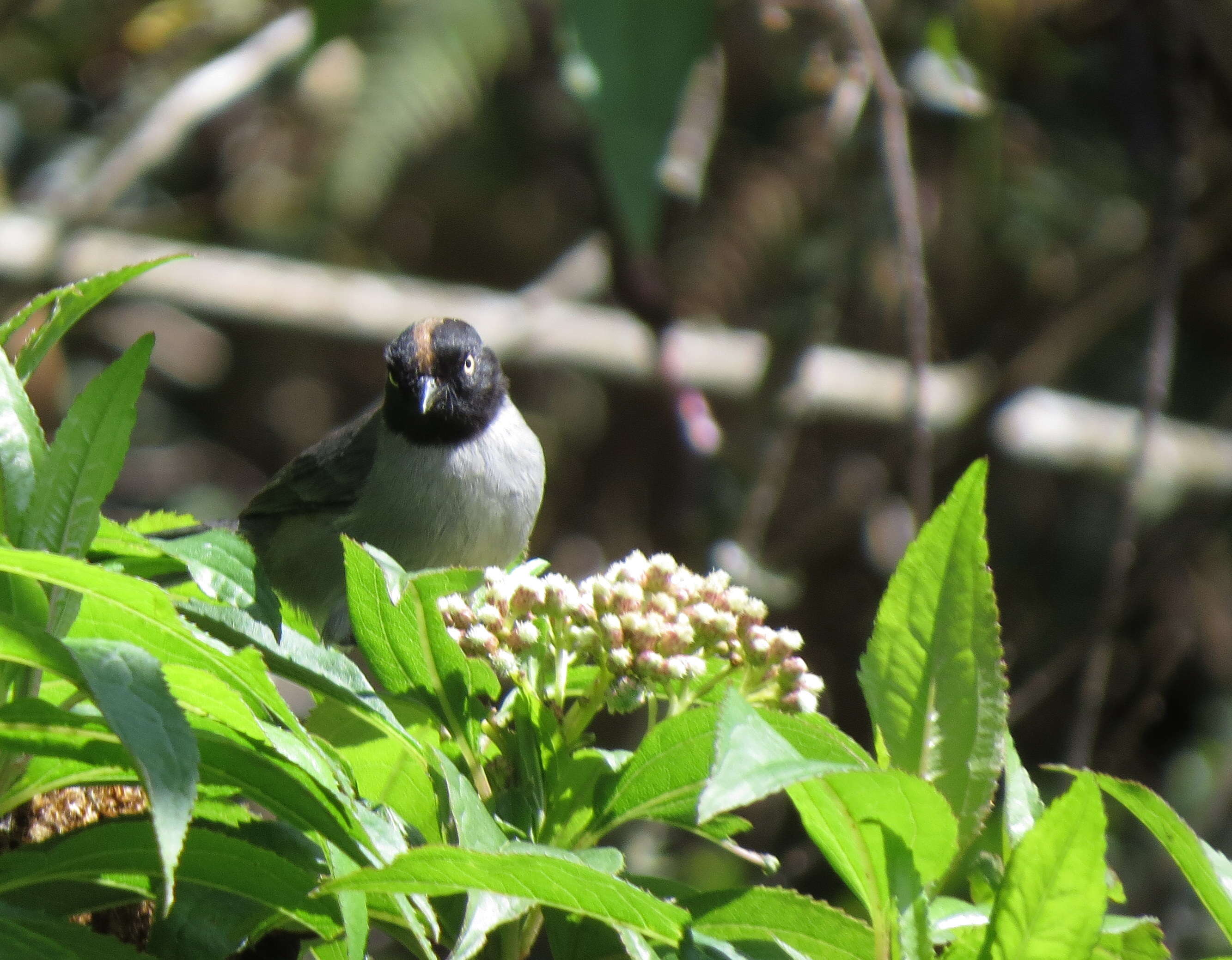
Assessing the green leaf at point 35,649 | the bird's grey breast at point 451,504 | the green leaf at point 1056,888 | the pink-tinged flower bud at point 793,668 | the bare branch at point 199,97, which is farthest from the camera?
the bare branch at point 199,97

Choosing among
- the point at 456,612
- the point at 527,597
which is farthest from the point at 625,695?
the point at 456,612

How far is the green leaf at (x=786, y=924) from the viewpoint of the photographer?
1.66 metres

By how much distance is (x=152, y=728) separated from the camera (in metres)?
1.32

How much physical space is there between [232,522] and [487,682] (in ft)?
10.3

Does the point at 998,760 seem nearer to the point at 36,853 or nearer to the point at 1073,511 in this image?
the point at 36,853

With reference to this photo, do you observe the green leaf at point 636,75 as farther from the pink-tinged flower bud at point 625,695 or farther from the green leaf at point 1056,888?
the green leaf at point 1056,888

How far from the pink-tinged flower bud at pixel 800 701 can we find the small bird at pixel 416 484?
2263mm

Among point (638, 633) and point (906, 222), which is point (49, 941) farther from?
point (906, 222)

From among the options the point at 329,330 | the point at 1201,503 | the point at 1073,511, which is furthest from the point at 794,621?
the point at 329,330

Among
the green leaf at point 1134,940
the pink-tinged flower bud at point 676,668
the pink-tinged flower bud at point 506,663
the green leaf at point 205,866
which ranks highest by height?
the pink-tinged flower bud at point 676,668

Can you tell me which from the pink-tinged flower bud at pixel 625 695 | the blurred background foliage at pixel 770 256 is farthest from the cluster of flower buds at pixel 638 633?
the blurred background foliage at pixel 770 256

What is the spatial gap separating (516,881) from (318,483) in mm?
3135

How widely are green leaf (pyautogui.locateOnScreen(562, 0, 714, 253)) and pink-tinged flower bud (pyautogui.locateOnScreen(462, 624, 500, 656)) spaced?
5.13 feet

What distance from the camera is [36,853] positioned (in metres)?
1.64
